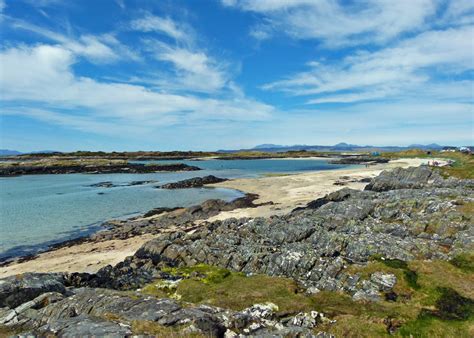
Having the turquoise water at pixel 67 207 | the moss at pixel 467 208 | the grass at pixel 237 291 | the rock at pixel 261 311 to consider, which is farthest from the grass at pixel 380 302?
the turquoise water at pixel 67 207

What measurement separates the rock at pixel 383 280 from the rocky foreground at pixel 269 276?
0.06m

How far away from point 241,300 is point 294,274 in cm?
489

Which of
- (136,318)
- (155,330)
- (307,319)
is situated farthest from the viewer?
(307,319)

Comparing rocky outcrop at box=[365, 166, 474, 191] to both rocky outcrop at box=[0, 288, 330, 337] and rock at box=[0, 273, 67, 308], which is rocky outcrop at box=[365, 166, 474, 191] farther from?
rock at box=[0, 273, 67, 308]

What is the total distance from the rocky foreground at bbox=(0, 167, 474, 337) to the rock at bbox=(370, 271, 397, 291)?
61 millimetres

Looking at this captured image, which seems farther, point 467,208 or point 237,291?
point 467,208

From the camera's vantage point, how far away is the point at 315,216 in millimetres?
29828

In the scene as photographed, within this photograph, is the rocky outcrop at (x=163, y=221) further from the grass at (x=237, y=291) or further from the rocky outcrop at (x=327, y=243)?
the grass at (x=237, y=291)

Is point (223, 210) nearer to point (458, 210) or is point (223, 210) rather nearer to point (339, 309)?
point (458, 210)

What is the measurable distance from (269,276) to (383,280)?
233 inches

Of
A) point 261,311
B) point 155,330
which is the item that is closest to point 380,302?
point 261,311

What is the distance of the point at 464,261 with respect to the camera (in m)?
18.1

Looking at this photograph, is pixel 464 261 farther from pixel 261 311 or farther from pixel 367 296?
pixel 261 311

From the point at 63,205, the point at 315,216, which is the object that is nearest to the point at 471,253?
the point at 315,216
